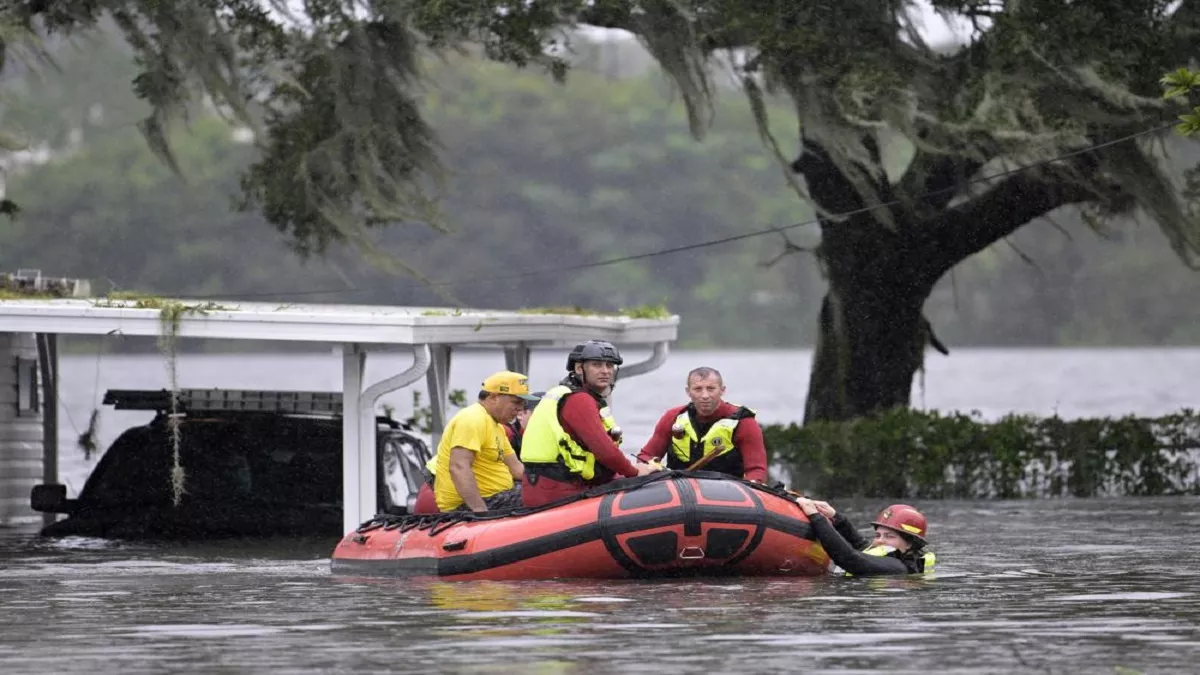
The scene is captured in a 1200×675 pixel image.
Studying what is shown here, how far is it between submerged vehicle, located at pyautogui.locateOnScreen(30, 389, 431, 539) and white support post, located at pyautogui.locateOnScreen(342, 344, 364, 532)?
1.65 metres

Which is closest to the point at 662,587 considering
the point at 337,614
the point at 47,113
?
the point at 337,614

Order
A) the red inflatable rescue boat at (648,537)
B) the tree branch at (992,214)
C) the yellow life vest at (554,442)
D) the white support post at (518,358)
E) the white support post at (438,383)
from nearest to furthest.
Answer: the red inflatable rescue boat at (648,537), the yellow life vest at (554,442), the white support post at (438,383), the white support post at (518,358), the tree branch at (992,214)

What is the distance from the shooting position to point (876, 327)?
25.7m

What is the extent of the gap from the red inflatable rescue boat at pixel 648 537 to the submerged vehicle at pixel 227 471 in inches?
190

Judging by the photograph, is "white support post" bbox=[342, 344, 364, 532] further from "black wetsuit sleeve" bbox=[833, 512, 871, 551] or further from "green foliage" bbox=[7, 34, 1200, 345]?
"green foliage" bbox=[7, 34, 1200, 345]

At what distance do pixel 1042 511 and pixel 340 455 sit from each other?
6.79 metres

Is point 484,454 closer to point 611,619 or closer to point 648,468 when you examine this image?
point 648,468

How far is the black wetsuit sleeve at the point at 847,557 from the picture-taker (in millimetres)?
14805

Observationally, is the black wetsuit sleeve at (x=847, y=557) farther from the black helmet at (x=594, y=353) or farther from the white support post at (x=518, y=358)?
the white support post at (x=518, y=358)

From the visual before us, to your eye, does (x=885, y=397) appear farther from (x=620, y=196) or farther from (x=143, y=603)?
(x=620, y=196)

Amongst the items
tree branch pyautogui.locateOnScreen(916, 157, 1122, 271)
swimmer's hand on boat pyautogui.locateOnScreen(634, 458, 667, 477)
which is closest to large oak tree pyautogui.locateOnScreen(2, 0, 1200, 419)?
tree branch pyautogui.locateOnScreen(916, 157, 1122, 271)

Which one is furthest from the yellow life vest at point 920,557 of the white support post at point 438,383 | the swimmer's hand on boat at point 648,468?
the white support post at point 438,383

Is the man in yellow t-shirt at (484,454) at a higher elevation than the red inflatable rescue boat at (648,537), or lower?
higher

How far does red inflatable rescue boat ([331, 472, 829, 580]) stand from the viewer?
14406mm
